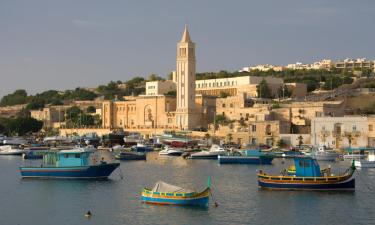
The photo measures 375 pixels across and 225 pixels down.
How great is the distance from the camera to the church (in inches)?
3083

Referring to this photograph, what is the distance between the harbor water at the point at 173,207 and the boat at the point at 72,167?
0.63 m

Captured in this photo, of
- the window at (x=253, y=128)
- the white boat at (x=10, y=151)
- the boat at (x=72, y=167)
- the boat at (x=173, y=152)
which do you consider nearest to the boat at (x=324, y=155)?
the boat at (x=173, y=152)

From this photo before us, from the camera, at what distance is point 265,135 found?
65812mm

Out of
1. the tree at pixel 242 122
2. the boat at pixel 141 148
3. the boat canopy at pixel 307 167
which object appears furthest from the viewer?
the tree at pixel 242 122

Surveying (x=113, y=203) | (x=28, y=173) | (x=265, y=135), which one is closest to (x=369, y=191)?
(x=113, y=203)

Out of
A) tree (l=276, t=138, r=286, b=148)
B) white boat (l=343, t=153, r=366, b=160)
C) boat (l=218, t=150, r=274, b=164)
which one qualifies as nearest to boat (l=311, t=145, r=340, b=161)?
white boat (l=343, t=153, r=366, b=160)

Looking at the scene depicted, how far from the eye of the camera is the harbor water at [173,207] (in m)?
25.6

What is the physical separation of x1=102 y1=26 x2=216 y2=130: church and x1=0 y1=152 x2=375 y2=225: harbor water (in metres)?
37.6

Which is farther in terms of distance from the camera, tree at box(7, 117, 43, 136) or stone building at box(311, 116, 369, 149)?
tree at box(7, 117, 43, 136)

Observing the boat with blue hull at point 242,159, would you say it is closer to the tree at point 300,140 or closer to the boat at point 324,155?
the boat at point 324,155

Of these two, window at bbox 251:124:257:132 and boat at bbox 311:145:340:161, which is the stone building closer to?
window at bbox 251:124:257:132

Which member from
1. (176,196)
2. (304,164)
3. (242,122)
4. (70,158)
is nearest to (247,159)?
(70,158)

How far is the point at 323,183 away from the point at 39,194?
12.8 m

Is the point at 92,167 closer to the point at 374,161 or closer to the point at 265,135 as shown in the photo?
the point at 374,161
